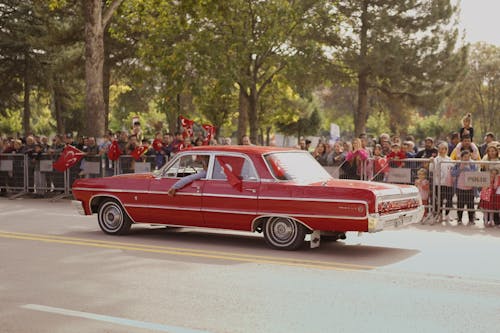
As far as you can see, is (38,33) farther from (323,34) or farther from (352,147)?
(352,147)

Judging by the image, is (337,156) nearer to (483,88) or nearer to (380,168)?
(380,168)

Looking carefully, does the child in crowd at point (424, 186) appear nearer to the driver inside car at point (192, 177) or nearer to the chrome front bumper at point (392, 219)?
the chrome front bumper at point (392, 219)

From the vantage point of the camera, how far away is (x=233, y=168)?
10781mm

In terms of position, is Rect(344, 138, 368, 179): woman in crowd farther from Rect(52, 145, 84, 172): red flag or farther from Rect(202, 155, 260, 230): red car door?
Rect(52, 145, 84, 172): red flag

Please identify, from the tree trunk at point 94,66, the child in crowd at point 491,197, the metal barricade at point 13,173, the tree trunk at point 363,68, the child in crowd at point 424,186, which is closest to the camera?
the child in crowd at point 491,197

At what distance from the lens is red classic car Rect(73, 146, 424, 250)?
32.1 ft

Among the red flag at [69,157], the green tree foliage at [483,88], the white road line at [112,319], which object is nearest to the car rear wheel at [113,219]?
the white road line at [112,319]

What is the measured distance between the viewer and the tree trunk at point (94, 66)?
24.4 metres

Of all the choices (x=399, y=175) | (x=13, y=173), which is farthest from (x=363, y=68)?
(x=399, y=175)

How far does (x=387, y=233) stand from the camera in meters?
12.5

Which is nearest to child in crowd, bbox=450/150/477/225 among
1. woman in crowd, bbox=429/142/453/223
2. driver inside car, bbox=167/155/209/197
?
woman in crowd, bbox=429/142/453/223

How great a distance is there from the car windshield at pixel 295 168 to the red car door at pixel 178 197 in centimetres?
123

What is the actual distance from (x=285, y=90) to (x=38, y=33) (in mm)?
18238

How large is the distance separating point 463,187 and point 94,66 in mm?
14934
